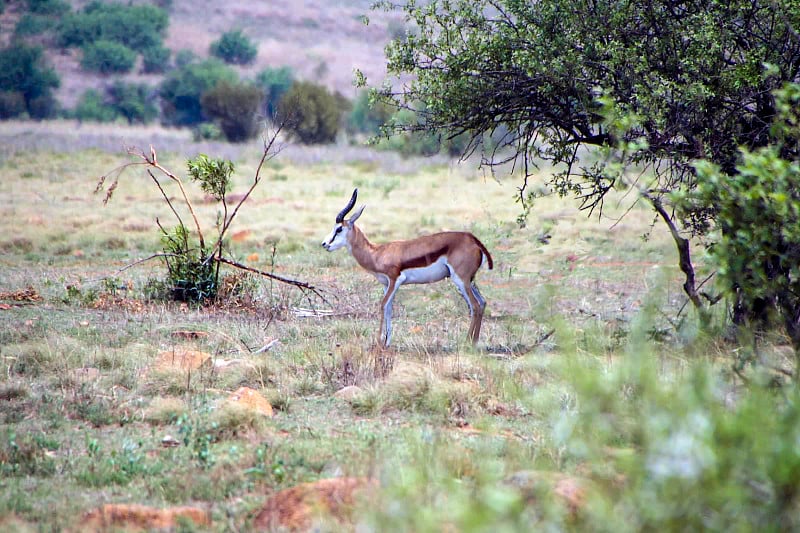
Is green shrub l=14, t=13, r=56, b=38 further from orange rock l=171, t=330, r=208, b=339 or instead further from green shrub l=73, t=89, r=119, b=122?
orange rock l=171, t=330, r=208, b=339

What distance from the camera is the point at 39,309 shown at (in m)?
10.8

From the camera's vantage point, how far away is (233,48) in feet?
252

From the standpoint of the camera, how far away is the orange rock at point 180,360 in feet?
24.9

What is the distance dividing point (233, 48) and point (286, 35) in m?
11.8

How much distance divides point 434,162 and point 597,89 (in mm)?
27838

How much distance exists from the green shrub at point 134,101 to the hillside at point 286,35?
16.8 feet

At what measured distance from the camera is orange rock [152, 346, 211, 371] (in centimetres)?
758

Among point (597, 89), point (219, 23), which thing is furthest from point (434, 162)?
point (219, 23)

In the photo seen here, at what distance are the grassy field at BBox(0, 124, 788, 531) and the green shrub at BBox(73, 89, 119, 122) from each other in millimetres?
42952

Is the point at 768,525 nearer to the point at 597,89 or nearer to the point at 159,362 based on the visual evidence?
the point at 159,362

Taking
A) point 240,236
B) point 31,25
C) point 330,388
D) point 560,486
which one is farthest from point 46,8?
point 560,486

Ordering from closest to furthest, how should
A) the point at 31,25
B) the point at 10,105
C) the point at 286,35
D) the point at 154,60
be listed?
the point at 10,105 < the point at 154,60 < the point at 31,25 < the point at 286,35

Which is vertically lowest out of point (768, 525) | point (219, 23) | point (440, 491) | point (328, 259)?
point (328, 259)

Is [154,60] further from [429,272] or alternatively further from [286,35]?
[429,272]
